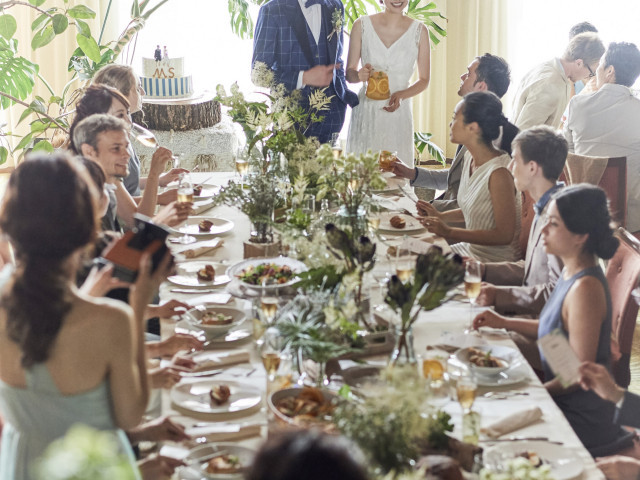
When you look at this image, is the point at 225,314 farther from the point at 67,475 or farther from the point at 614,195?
the point at 614,195

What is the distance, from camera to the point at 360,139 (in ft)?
16.5

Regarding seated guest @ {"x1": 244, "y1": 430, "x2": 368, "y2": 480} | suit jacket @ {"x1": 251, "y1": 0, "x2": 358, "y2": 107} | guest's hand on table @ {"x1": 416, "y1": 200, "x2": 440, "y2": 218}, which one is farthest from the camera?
suit jacket @ {"x1": 251, "y1": 0, "x2": 358, "y2": 107}

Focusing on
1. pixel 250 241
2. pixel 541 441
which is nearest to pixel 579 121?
pixel 250 241

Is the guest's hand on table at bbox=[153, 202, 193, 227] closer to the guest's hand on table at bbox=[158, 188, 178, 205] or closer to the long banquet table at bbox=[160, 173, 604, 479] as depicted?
the long banquet table at bbox=[160, 173, 604, 479]

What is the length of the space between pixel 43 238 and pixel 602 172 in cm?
302

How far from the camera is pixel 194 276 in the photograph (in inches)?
111

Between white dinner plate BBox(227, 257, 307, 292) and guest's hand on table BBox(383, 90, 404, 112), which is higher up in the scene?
guest's hand on table BBox(383, 90, 404, 112)

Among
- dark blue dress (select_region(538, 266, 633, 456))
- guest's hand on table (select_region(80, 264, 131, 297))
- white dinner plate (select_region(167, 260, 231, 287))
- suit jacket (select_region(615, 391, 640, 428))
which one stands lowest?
suit jacket (select_region(615, 391, 640, 428))

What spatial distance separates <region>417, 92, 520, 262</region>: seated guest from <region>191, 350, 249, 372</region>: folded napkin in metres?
1.43

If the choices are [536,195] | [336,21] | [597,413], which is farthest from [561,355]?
[336,21]

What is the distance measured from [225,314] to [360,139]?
2785 millimetres

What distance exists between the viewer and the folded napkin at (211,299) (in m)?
→ 2.55

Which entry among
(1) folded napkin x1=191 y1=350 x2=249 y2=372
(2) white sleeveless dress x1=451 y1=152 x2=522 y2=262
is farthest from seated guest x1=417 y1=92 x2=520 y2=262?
(1) folded napkin x1=191 y1=350 x2=249 y2=372

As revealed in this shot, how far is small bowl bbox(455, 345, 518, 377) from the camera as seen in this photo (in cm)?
207
